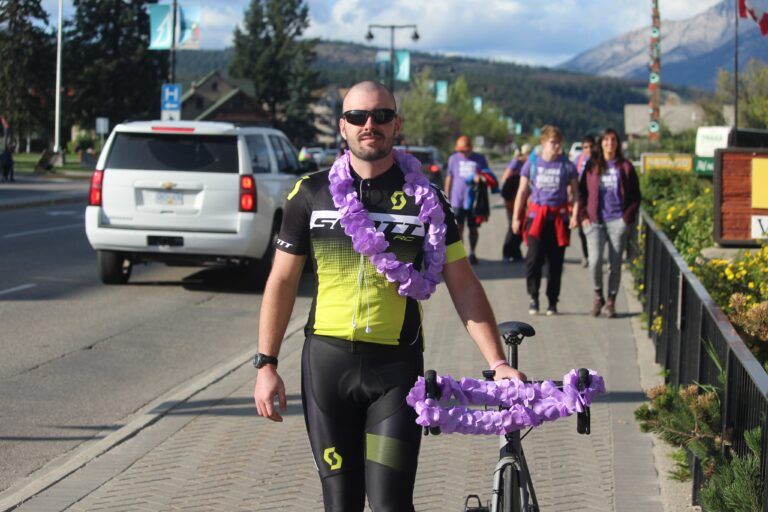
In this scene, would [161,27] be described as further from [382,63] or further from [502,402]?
[502,402]

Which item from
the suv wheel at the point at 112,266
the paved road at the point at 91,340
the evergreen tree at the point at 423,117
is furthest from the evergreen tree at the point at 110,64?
the suv wheel at the point at 112,266

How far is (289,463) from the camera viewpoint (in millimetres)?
6602

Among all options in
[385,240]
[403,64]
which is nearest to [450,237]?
[385,240]

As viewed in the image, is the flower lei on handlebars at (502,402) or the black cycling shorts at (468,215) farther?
the black cycling shorts at (468,215)

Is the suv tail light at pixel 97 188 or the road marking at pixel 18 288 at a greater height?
the suv tail light at pixel 97 188

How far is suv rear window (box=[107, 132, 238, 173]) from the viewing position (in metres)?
14.0

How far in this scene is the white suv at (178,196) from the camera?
546 inches

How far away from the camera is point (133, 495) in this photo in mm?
5965

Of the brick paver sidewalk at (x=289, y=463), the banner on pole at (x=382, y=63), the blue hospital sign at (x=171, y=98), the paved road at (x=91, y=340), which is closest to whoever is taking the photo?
the brick paver sidewalk at (x=289, y=463)

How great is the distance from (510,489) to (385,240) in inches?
34.4

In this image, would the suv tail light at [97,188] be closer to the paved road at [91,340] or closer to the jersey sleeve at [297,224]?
the paved road at [91,340]

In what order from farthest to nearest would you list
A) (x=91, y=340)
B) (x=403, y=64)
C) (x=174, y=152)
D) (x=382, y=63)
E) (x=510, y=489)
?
(x=382, y=63)
(x=403, y=64)
(x=174, y=152)
(x=91, y=340)
(x=510, y=489)

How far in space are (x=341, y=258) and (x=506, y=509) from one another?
955 mm

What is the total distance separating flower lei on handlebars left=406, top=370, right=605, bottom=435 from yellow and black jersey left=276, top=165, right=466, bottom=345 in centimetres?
50
